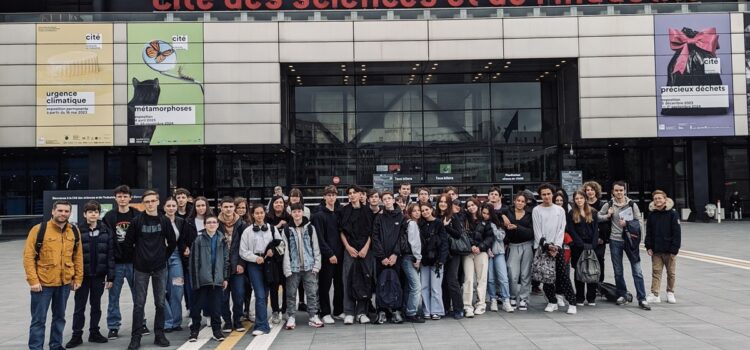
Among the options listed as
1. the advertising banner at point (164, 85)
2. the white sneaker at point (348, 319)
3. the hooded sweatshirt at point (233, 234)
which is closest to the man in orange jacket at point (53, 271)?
the hooded sweatshirt at point (233, 234)

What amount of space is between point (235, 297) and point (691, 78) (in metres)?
26.8

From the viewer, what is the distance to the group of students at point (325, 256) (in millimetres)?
7602

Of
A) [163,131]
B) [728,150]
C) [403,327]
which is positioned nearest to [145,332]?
[403,327]

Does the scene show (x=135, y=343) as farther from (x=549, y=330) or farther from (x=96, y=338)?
(x=549, y=330)

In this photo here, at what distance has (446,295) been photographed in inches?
365

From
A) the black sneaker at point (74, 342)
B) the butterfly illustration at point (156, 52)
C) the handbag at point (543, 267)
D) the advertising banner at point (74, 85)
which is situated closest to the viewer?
the black sneaker at point (74, 342)

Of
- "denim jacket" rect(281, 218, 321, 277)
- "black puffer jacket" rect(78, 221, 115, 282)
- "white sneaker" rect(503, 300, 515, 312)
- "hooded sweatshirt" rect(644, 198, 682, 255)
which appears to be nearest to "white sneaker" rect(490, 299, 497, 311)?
"white sneaker" rect(503, 300, 515, 312)

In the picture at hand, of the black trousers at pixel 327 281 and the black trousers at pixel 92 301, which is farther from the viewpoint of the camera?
the black trousers at pixel 327 281

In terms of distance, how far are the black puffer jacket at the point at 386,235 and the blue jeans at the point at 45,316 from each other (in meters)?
4.24

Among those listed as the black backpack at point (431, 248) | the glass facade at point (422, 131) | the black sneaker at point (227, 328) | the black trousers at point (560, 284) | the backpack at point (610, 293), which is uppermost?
the glass facade at point (422, 131)

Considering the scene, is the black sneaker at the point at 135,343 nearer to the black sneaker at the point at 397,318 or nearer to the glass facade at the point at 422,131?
the black sneaker at the point at 397,318

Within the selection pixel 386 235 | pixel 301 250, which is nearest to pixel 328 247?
pixel 301 250

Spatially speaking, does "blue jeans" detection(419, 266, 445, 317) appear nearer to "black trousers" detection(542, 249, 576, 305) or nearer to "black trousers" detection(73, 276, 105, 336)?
"black trousers" detection(542, 249, 576, 305)

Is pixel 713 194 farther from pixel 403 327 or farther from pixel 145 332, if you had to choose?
pixel 145 332
